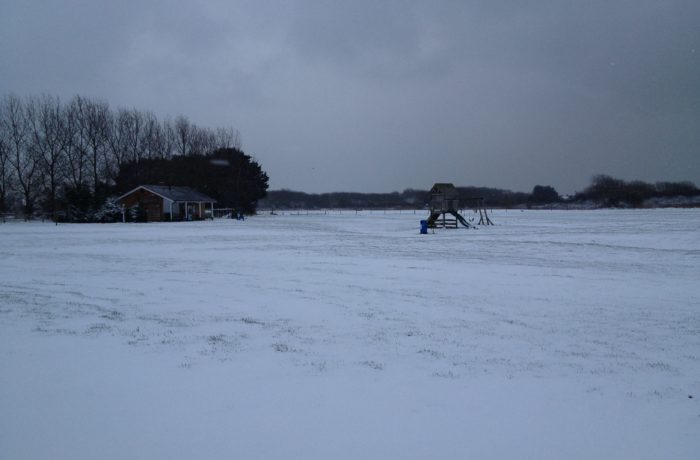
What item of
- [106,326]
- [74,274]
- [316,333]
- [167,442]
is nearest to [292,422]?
[167,442]

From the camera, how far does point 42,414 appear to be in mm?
5082

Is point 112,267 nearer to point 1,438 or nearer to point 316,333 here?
point 316,333

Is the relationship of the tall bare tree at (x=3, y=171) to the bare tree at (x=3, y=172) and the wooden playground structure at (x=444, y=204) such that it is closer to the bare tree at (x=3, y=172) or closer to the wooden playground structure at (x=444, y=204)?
the bare tree at (x=3, y=172)

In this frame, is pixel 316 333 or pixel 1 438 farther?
pixel 316 333

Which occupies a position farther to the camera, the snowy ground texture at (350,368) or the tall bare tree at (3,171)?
the tall bare tree at (3,171)

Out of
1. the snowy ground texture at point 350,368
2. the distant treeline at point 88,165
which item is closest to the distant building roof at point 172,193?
the distant treeline at point 88,165

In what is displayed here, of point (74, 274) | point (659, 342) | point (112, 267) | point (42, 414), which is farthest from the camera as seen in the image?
point (112, 267)

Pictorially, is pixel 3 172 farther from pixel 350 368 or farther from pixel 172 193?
pixel 350 368

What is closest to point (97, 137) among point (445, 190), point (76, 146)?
point (76, 146)

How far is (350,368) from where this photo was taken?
252 inches

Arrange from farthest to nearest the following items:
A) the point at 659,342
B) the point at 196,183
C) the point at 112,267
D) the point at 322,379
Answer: the point at 196,183 < the point at 112,267 < the point at 659,342 < the point at 322,379

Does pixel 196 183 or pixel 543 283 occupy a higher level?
pixel 196 183

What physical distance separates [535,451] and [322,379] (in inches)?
101

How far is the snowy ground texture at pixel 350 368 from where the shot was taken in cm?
454
